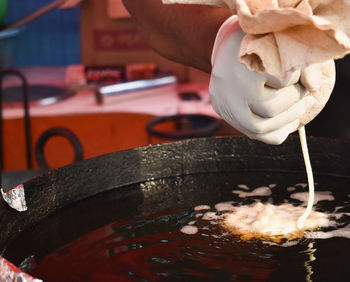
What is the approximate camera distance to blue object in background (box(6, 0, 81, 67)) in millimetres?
5699

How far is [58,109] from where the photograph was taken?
352 centimetres

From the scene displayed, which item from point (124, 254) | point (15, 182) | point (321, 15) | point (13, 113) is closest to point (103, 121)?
point (13, 113)

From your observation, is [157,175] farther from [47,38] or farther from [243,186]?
[47,38]

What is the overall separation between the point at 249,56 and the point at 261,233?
0.61 meters

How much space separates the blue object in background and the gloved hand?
467 cm

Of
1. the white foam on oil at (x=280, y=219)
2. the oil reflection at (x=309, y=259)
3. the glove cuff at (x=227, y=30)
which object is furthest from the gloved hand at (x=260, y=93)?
the oil reflection at (x=309, y=259)

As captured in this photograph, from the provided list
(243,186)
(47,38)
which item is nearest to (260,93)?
(243,186)

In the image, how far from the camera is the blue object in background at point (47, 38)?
5.70 m

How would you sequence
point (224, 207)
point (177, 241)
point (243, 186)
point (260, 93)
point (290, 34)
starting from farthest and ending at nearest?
1. point (243, 186)
2. point (224, 207)
3. point (177, 241)
4. point (260, 93)
5. point (290, 34)

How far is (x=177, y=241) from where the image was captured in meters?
1.55

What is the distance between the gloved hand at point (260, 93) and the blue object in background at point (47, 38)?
4667mm

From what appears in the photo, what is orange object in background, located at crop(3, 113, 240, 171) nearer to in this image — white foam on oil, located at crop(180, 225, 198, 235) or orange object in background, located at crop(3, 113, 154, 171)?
orange object in background, located at crop(3, 113, 154, 171)

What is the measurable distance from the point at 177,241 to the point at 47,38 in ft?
15.3

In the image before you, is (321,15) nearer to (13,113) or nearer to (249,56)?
(249,56)
